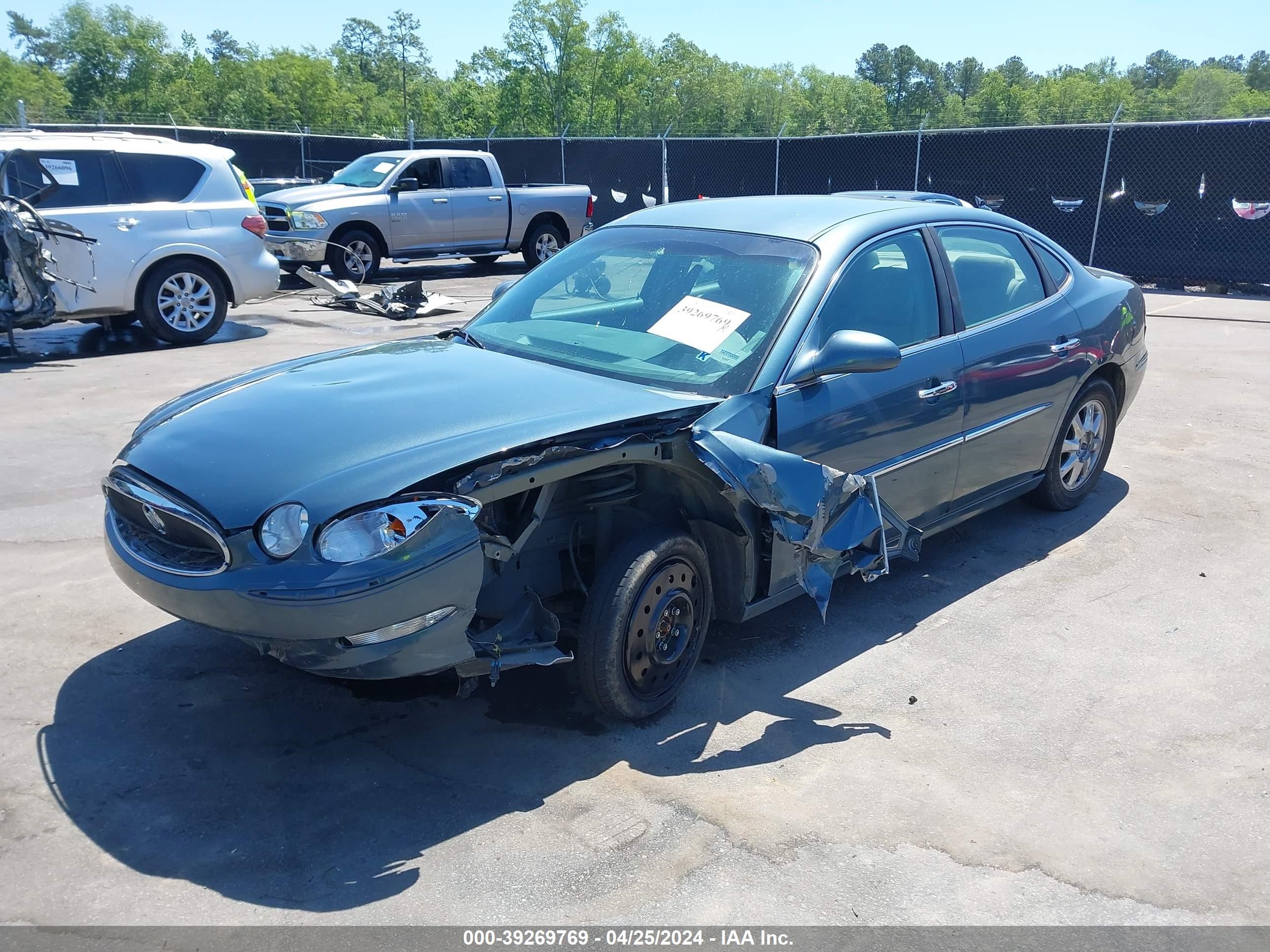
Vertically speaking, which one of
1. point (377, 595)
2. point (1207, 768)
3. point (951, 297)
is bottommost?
point (1207, 768)

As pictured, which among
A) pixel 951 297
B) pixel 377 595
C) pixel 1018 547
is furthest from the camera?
pixel 1018 547

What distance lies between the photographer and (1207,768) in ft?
11.7

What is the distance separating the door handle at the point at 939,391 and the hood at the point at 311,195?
1205cm

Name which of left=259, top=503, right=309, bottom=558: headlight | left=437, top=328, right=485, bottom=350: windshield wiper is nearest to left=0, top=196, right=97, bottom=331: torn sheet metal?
left=437, top=328, right=485, bottom=350: windshield wiper

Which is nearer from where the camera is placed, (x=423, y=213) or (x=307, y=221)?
(x=307, y=221)

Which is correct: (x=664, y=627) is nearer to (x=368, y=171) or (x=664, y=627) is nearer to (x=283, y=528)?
(x=283, y=528)

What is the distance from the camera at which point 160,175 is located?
10.0m

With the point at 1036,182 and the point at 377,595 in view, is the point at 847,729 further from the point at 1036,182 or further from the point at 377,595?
the point at 1036,182

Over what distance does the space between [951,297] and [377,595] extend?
310 cm

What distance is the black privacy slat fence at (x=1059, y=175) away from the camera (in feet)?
50.2

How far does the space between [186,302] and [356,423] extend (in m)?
→ 7.89

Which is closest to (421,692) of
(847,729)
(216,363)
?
(847,729)

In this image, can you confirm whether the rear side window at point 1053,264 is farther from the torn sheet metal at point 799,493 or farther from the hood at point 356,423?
the hood at point 356,423

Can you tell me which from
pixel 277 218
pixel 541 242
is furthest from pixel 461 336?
pixel 541 242
